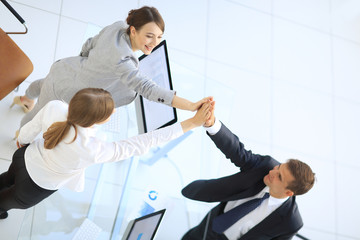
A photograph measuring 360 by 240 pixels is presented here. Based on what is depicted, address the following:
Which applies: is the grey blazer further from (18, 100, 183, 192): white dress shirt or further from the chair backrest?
the chair backrest

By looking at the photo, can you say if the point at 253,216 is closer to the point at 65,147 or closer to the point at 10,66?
the point at 65,147

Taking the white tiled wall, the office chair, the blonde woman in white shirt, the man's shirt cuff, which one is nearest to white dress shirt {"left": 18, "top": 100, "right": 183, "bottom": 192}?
the blonde woman in white shirt

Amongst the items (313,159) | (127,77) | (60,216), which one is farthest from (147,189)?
(313,159)

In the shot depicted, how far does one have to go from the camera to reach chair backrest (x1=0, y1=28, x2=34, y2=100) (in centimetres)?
225

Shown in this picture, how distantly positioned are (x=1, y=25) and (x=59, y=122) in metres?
2.00

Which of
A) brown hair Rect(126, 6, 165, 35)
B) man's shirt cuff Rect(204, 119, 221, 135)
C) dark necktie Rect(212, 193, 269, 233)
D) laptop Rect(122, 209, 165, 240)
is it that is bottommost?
laptop Rect(122, 209, 165, 240)

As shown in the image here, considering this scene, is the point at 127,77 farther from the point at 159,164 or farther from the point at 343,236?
the point at 343,236

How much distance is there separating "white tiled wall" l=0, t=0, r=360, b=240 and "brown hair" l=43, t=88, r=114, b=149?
1.51 m

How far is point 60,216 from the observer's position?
1.91 meters

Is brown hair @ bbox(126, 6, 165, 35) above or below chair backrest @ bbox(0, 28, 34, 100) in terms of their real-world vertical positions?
above

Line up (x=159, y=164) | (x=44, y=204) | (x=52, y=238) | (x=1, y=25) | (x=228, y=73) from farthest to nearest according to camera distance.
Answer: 1. (x=228, y=73)
2. (x=1, y=25)
3. (x=159, y=164)
4. (x=44, y=204)
5. (x=52, y=238)

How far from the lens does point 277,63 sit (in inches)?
167

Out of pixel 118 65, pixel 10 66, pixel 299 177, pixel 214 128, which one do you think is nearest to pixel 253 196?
pixel 299 177

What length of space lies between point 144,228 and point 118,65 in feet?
2.48
